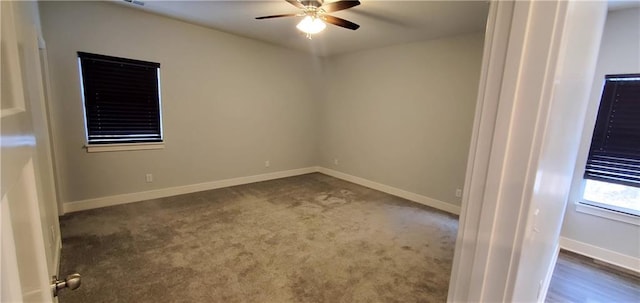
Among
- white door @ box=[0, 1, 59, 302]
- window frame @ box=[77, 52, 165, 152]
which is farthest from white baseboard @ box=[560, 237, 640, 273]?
window frame @ box=[77, 52, 165, 152]

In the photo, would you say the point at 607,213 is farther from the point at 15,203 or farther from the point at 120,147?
the point at 120,147

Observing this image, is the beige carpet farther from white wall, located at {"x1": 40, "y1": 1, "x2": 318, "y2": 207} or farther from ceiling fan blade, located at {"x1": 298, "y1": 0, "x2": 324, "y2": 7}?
ceiling fan blade, located at {"x1": 298, "y1": 0, "x2": 324, "y2": 7}

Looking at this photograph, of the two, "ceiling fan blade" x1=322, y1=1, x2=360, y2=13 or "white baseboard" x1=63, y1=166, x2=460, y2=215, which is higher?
Answer: "ceiling fan blade" x1=322, y1=1, x2=360, y2=13

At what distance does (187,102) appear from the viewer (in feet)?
13.1

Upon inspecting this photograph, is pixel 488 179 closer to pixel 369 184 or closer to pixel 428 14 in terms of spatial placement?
pixel 428 14

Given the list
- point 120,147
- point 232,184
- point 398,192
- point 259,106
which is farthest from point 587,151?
point 120,147

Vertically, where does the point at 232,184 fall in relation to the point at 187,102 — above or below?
below

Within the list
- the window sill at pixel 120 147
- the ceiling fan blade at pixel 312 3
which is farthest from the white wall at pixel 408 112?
the window sill at pixel 120 147

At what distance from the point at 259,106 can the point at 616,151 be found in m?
4.67

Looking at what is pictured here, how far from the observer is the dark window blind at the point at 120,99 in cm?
330

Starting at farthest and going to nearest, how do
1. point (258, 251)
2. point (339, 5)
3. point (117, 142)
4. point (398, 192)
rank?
point (398, 192) → point (117, 142) → point (258, 251) → point (339, 5)

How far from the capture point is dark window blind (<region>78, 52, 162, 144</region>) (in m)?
3.30

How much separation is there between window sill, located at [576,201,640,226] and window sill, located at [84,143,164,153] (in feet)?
17.0

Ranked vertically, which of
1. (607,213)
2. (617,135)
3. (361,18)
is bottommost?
(607,213)
